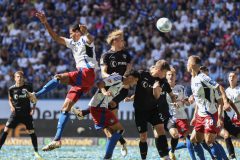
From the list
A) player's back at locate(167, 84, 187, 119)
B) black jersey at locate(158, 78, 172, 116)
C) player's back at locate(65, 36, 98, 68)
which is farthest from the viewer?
player's back at locate(167, 84, 187, 119)

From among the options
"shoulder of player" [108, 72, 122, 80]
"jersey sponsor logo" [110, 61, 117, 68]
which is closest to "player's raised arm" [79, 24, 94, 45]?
"shoulder of player" [108, 72, 122, 80]

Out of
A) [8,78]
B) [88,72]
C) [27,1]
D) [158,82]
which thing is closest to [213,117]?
[158,82]

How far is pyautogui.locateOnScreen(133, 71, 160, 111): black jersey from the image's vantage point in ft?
45.9

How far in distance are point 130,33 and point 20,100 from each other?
10.1 metres

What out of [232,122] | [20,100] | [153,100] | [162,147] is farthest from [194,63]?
[20,100]

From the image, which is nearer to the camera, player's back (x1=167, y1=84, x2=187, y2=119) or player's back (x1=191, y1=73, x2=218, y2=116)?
player's back (x1=191, y1=73, x2=218, y2=116)

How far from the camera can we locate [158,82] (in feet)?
45.8

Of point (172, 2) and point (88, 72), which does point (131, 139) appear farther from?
point (88, 72)

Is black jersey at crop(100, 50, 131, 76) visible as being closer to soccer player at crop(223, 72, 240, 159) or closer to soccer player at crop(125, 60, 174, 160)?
soccer player at crop(125, 60, 174, 160)

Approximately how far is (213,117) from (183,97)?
2.89 m

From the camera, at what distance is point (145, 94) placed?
14.2 metres

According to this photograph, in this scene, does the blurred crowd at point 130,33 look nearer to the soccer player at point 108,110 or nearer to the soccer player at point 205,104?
the soccer player at point 108,110

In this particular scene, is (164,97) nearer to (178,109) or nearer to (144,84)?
(178,109)

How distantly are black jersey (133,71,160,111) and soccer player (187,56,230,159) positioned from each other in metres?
0.94
